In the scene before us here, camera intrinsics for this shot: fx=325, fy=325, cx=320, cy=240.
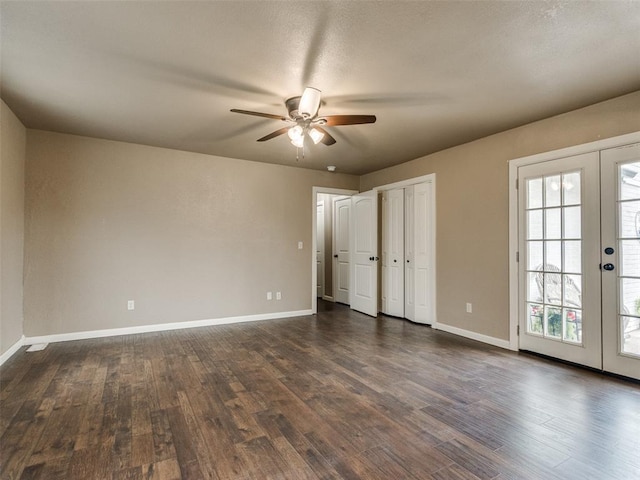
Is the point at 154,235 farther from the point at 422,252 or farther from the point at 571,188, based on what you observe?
the point at 571,188

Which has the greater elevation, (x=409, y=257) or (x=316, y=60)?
(x=316, y=60)

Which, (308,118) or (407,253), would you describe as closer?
(308,118)

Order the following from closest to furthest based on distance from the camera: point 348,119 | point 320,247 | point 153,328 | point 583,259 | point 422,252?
point 348,119, point 583,259, point 153,328, point 422,252, point 320,247

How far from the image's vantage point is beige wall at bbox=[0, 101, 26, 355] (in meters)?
3.20

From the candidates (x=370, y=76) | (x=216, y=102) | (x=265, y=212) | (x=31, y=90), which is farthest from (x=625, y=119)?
(x=31, y=90)

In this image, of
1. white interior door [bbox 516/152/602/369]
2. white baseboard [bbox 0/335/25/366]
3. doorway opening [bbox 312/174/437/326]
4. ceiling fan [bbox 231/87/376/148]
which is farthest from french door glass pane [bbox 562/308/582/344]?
white baseboard [bbox 0/335/25/366]

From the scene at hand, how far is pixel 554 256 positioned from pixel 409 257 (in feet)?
7.03

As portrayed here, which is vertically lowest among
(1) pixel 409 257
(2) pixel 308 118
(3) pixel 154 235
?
(1) pixel 409 257

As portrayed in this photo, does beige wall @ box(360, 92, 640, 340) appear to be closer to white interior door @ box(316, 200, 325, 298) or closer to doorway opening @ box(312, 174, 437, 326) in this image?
doorway opening @ box(312, 174, 437, 326)

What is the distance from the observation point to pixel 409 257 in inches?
209

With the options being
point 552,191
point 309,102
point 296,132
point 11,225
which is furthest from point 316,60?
point 11,225

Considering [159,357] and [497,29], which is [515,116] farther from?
[159,357]

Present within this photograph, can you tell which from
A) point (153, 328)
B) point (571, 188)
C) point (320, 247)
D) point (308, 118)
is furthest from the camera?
point (320, 247)

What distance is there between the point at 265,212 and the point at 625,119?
442cm
